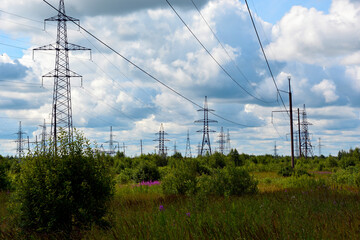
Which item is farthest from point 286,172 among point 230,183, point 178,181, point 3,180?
point 3,180

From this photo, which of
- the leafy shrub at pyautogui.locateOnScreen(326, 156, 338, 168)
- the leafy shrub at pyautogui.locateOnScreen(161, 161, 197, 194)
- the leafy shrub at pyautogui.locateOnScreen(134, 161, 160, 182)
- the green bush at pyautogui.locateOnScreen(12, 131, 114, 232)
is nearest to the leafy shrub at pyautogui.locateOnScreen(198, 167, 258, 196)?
the leafy shrub at pyautogui.locateOnScreen(161, 161, 197, 194)

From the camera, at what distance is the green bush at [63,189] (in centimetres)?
814

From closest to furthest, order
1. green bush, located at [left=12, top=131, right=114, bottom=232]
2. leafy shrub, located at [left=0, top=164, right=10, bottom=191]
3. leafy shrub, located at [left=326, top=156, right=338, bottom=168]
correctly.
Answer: green bush, located at [left=12, top=131, right=114, bottom=232] → leafy shrub, located at [left=0, top=164, right=10, bottom=191] → leafy shrub, located at [left=326, top=156, right=338, bottom=168]

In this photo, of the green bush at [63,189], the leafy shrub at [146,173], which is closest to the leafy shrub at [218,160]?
the leafy shrub at [146,173]

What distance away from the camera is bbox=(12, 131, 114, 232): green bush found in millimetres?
8141

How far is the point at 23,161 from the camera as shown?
8.75 meters

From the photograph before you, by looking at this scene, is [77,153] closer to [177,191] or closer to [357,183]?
[177,191]

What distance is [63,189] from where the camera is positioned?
8.30 metres

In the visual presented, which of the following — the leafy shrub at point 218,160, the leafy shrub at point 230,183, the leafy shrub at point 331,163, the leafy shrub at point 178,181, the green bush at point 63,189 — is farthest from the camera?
the leafy shrub at point 331,163

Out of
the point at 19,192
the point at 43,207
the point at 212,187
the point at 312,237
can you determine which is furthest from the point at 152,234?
the point at 212,187

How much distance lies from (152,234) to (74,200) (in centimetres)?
296

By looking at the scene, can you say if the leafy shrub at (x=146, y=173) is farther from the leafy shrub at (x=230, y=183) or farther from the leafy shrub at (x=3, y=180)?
the leafy shrub at (x=230, y=183)

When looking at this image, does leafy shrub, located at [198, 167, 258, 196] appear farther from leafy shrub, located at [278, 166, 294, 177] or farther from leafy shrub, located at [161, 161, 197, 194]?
leafy shrub, located at [278, 166, 294, 177]

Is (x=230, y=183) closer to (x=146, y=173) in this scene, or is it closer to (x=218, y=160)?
(x=146, y=173)
